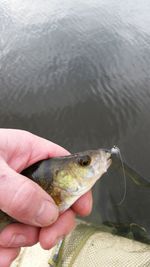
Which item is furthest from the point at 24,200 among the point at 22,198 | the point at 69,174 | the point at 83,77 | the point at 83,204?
the point at 83,77

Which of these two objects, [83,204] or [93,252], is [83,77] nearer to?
[93,252]

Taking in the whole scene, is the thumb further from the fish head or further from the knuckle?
the fish head

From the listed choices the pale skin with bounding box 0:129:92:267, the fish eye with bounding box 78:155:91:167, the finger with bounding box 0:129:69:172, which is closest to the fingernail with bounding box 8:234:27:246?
the pale skin with bounding box 0:129:92:267

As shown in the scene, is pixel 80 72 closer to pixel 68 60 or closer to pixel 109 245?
pixel 68 60

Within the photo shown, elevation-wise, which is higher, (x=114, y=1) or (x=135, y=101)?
(x=114, y=1)

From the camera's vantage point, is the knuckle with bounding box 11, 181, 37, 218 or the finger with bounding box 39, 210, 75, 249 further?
the finger with bounding box 39, 210, 75, 249

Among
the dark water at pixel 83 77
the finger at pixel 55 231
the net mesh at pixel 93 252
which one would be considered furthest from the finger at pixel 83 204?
the dark water at pixel 83 77

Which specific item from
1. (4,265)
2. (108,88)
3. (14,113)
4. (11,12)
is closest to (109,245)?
(4,265)
